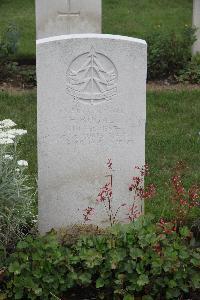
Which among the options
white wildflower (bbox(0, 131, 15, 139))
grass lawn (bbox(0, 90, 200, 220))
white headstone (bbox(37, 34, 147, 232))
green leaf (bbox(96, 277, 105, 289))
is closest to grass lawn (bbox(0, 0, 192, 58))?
grass lawn (bbox(0, 90, 200, 220))

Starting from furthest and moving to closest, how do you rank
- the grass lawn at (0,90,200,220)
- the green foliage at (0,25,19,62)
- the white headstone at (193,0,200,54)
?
1. the white headstone at (193,0,200,54)
2. the green foliage at (0,25,19,62)
3. the grass lawn at (0,90,200,220)

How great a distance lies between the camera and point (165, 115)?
877 centimetres

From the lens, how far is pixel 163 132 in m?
8.20

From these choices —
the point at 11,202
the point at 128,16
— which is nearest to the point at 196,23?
the point at 128,16

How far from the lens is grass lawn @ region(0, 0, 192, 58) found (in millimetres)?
12922

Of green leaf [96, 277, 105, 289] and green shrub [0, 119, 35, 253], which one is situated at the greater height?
green shrub [0, 119, 35, 253]

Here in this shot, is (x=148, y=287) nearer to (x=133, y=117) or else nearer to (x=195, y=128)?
(x=133, y=117)

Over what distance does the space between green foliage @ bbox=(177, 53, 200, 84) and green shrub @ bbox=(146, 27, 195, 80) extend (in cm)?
9

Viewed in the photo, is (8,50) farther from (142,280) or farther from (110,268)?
(142,280)

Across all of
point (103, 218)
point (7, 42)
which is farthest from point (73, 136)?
point (7, 42)

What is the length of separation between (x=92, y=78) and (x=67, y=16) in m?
4.27

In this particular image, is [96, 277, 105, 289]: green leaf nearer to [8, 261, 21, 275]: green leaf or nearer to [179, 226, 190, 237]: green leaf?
[8, 261, 21, 275]: green leaf

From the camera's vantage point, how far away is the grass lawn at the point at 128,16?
42.4ft

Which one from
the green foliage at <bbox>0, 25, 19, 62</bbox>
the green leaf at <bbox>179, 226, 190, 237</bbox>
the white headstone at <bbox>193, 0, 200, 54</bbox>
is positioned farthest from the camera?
the white headstone at <bbox>193, 0, 200, 54</bbox>
